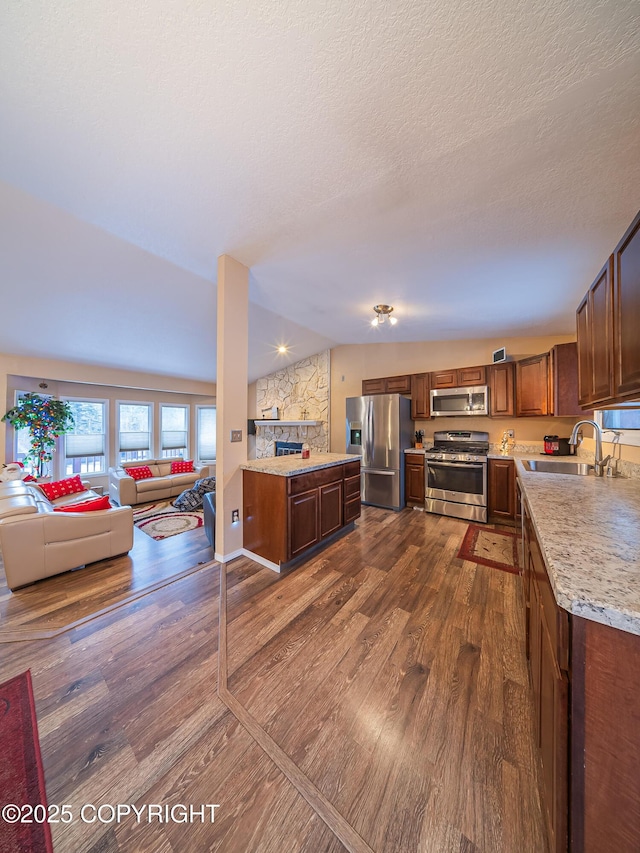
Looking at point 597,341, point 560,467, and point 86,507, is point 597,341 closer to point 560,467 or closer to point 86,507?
point 560,467

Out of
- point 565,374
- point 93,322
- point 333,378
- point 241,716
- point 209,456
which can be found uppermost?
point 93,322

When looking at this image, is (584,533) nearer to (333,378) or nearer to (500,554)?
(500,554)

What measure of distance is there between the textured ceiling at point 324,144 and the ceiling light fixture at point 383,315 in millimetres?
439

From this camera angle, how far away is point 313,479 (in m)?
2.84

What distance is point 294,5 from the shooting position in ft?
3.32

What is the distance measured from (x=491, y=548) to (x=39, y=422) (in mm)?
6761

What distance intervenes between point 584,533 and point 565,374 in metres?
3.17

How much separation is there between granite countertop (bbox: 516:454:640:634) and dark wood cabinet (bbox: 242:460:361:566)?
1762 mm

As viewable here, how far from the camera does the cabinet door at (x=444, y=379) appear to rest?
4387mm

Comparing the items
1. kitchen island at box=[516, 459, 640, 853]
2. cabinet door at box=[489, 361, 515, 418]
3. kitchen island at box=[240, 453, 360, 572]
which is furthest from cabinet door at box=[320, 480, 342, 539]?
cabinet door at box=[489, 361, 515, 418]

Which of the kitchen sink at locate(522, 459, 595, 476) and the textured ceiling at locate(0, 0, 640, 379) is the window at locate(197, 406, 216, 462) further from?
the kitchen sink at locate(522, 459, 595, 476)

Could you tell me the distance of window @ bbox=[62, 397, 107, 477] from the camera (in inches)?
216

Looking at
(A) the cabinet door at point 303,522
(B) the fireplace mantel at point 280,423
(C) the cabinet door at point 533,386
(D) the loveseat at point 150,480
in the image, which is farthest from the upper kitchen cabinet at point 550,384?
(D) the loveseat at point 150,480

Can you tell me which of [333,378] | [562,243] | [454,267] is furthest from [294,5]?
[333,378]
